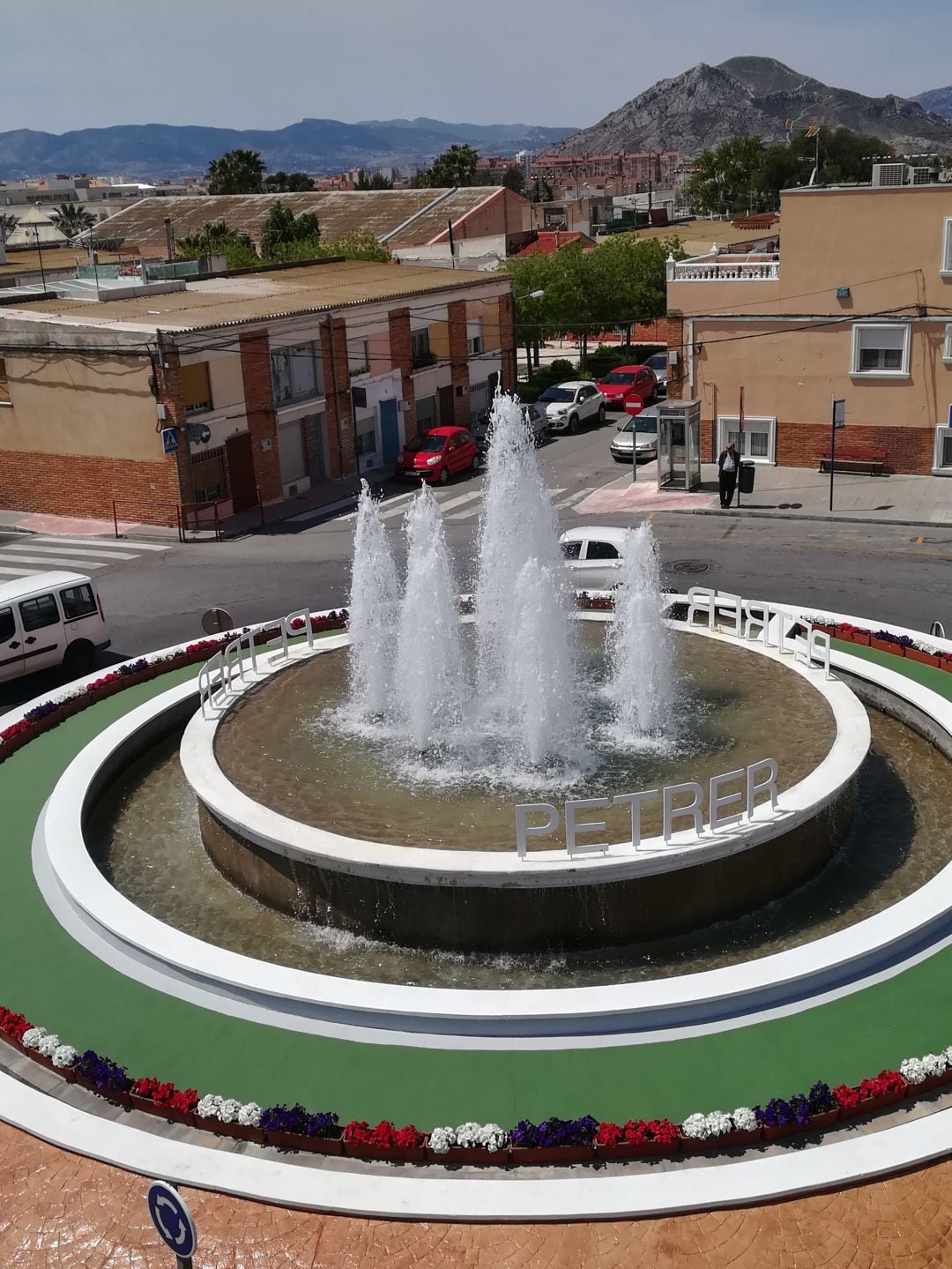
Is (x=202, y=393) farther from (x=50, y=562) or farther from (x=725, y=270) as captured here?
(x=725, y=270)

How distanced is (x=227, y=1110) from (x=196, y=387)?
2747 cm

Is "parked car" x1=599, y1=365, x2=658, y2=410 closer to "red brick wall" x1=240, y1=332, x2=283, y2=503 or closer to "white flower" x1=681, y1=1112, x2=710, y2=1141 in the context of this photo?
"red brick wall" x1=240, y1=332, x2=283, y2=503

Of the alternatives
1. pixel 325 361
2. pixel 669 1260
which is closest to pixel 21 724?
pixel 669 1260

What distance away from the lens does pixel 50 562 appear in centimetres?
3162

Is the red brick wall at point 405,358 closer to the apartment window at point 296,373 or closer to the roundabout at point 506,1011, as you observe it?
the apartment window at point 296,373

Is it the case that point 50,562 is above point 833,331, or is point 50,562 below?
below

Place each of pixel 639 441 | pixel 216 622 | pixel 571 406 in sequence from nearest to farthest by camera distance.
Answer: pixel 216 622 → pixel 639 441 → pixel 571 406

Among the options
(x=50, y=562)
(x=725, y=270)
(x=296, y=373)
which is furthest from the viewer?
(x=296, y=373)

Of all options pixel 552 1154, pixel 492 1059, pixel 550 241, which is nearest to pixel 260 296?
pixel 492 1059

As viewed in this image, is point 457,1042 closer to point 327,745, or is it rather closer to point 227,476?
point 327,745

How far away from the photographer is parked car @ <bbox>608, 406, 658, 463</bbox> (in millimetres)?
40281

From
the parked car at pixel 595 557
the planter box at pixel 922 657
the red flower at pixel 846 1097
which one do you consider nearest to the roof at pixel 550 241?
the parked car at pixel 595 557

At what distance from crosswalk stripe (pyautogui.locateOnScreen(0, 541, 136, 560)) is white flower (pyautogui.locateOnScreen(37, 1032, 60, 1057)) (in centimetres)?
2194

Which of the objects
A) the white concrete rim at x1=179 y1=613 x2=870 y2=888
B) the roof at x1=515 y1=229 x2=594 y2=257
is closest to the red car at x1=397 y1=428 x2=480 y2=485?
the white concrete rim at x1=179 y1=613 x2=870 y2=888
